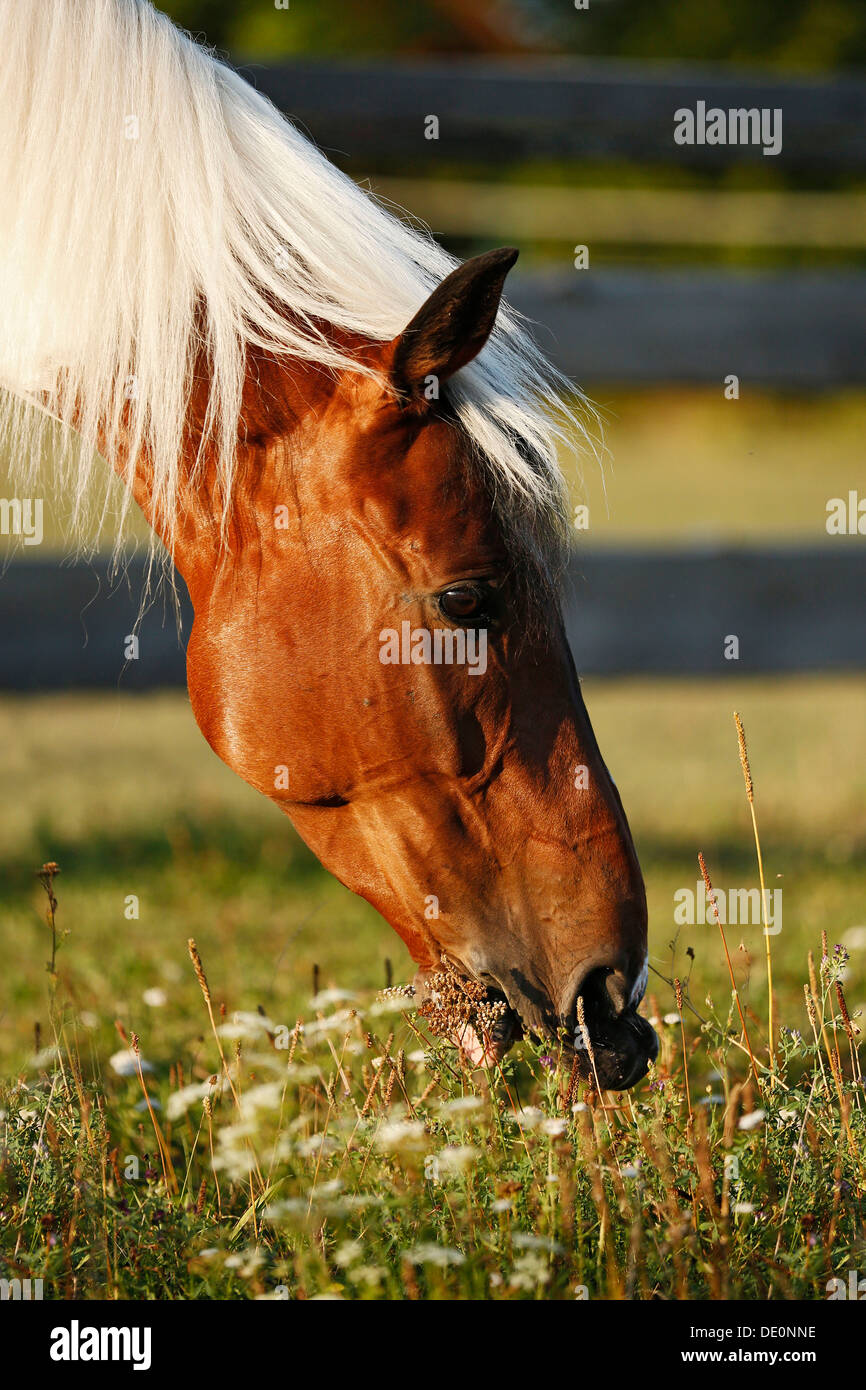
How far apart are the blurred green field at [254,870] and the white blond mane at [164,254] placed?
3.71ft

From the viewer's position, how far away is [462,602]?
1767 millimetres

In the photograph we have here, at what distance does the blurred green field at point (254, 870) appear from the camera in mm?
3303

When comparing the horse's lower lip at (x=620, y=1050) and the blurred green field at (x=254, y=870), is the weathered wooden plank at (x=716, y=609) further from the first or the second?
→ the horse's lower lip at (x=620, y=1050)

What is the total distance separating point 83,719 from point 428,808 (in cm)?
785

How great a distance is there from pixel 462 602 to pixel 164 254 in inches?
29.1

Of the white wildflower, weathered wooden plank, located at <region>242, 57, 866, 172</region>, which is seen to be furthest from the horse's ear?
weathered wooden plank, located at <region>242, 57, 866, 172</region>

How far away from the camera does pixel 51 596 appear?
4223 mm

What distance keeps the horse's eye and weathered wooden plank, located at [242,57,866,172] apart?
300 centimetres

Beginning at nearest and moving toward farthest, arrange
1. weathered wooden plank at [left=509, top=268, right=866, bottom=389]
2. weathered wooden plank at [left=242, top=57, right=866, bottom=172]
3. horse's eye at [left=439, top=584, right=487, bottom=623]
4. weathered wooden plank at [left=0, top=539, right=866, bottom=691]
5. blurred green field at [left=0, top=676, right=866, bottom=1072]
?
horse's eye at [left=439, top=584, right=487, bottom=623], blurred green field at [left=0, top=676, right=866, bottom=1072], weathered wooden plank at [left=242, top=57, right=866, bottom=172], weathered wooden plank at [left=509, top=268, right=866, bottom=389], weathered wooden plank at [left=0, top=539, right=866, bottom=691]

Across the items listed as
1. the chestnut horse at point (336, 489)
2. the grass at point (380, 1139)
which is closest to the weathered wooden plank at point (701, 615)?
the grass at point (380, 1139)

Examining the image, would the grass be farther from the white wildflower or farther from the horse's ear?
the horse's ear

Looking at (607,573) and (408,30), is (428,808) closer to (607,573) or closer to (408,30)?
(607,573)

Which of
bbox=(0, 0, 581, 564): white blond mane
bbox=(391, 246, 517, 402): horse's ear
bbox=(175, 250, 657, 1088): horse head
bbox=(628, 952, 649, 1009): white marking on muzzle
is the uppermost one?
bbox=(0, 0, 581, 564): white blond mane

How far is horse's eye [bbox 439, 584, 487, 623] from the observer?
1766 mm
